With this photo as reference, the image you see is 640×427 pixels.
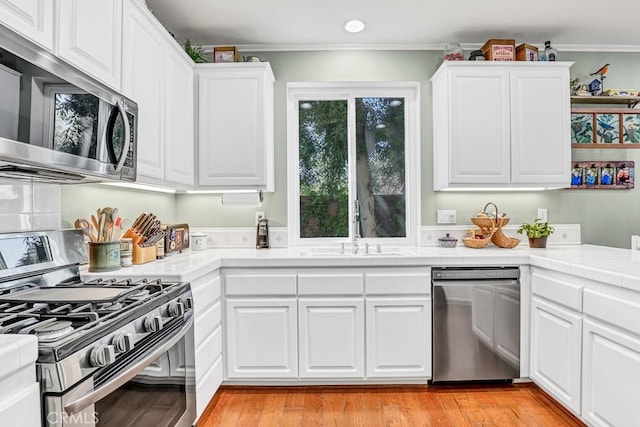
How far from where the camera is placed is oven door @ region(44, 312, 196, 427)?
1009 millimetres

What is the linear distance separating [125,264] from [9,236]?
578 millimetres

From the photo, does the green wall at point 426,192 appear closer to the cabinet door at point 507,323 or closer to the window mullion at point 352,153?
the window mullion at point 352,153

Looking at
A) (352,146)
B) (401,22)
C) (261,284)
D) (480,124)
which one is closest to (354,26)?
(401,22)

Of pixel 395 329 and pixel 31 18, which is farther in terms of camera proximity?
pixel 395 329

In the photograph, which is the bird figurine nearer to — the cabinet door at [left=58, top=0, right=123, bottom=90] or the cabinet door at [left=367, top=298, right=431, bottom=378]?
the cabinet door at [left=367, top=298, right=431, bottom=378]

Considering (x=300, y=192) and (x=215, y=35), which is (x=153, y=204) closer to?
(x=300, y=192)

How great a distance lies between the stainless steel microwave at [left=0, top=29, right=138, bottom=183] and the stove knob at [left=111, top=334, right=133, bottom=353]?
23.2 inches

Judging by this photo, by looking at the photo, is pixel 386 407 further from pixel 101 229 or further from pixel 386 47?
Result: pixel 386 47

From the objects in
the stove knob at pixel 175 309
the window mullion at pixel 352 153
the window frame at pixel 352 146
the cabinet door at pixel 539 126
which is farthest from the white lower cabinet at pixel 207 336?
the cabinet door at pixel 539 126

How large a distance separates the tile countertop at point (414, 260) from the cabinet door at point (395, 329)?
26 centimetres

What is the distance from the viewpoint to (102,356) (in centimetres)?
109

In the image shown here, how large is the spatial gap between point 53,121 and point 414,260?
1.99m

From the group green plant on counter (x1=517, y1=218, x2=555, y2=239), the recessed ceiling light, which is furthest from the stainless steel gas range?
green plant on counter (x1=517, y1=218, x2=555, y2=239)

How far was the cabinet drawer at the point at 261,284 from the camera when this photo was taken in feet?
8.00
